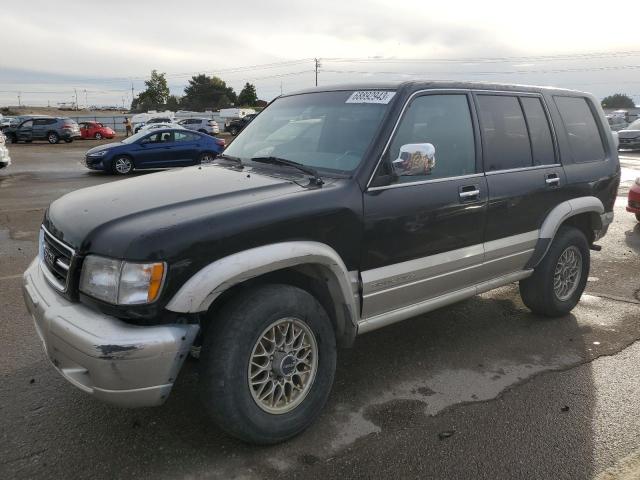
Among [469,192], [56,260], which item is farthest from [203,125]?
[56,260]

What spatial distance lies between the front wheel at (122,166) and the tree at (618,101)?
67049mm

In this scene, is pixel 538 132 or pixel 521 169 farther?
pixel 538 132

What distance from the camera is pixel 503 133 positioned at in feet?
13.6

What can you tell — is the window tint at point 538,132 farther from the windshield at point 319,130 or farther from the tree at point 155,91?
the tree at point 155,91

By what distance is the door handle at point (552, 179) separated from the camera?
4.35 metres

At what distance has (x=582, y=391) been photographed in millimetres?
3605

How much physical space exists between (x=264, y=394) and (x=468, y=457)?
1.12 metres

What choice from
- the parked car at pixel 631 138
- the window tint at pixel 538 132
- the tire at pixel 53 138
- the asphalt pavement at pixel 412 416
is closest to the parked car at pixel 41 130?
Answer: the tire at pixel 53 138

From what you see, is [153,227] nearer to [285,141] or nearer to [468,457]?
[285,141]

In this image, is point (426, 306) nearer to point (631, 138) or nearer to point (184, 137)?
point (184, 137)

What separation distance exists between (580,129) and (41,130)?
115 ft

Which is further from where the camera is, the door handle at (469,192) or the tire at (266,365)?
the door handle at (469,192)

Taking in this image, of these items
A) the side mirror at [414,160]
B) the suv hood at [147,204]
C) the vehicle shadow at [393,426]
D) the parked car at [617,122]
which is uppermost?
the parked car at [617,122]

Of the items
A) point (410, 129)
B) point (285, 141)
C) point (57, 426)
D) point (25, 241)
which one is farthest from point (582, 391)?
point (25, 241)
